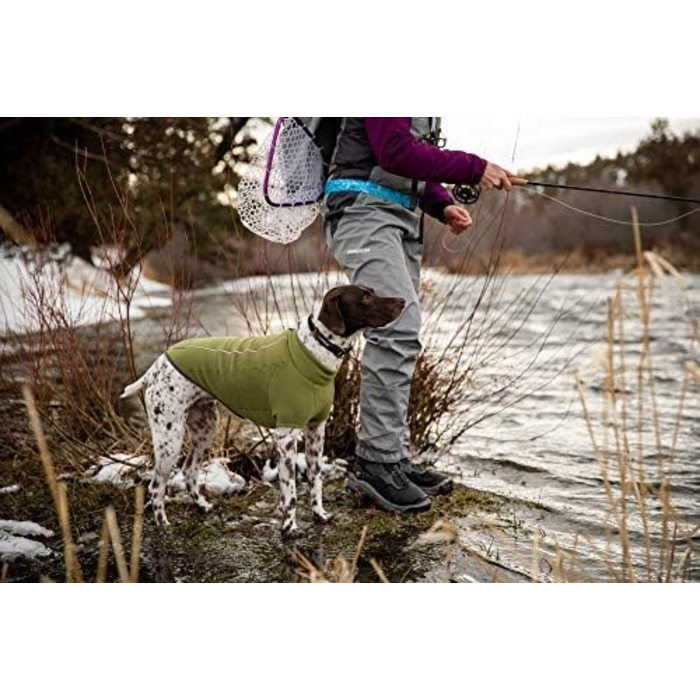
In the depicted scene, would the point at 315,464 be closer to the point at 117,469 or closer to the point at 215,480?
the point at 215,480

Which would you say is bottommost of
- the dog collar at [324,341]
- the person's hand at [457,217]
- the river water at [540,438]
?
the river water at [540,438]

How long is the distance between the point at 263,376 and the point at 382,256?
2.11ft

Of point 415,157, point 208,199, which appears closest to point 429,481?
point 415,157

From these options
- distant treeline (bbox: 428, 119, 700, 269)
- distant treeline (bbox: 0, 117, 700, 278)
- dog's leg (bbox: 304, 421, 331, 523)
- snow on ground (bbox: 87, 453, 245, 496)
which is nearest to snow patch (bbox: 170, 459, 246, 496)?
snow on ground (bbox: 87, 453, 245, 496)

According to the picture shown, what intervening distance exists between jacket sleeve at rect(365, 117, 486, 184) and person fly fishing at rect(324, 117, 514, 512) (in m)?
0.02

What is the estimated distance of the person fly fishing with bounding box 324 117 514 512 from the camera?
9.38 ft

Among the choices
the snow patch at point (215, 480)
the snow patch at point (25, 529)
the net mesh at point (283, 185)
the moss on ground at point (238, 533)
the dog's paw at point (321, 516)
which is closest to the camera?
the moss on ground at point (238, 533)

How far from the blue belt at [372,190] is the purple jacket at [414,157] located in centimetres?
13

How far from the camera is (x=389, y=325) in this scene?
290 centimetres

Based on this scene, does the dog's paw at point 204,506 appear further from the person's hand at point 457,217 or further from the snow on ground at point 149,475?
the person's hand at point 457,217

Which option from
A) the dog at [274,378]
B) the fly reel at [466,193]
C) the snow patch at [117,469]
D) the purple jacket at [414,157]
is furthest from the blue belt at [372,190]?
the snow patch at [117,469]

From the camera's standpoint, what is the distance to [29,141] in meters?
3.94

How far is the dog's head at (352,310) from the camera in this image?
8.68 ft
